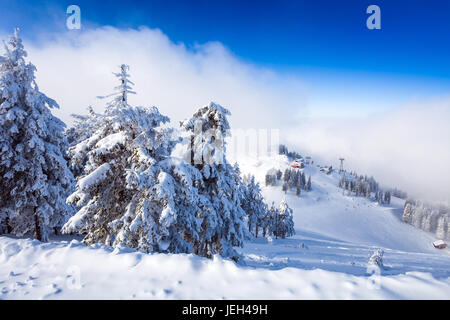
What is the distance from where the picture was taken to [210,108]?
10.6 meters

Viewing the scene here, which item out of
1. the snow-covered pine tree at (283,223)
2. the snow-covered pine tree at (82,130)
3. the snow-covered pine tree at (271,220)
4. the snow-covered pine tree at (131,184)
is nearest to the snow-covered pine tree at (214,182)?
the snow-covered pine tree at (131,184)

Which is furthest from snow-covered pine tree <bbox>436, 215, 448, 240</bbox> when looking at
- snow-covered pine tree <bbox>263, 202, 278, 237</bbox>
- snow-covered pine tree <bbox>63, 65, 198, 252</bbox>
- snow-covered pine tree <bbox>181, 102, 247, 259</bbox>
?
snow-covered pine tree <bbox>63, 65, 198, 252</bbox>

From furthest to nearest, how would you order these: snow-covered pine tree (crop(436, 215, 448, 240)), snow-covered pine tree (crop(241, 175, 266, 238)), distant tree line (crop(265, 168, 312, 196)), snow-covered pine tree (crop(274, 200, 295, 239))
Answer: distant tree line (crop(265, 168, 312, 196)) → snow-covered pine tree (crop(436, 215, 448, 240)) → snow-covered pine tree (crop(274, 200, 295, 239)) → snow-covered pine tree (crop(241, 175, 266, 238))

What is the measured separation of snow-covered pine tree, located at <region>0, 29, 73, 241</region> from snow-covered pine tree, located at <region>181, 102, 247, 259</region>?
925 cm

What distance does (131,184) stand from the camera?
7863 mm

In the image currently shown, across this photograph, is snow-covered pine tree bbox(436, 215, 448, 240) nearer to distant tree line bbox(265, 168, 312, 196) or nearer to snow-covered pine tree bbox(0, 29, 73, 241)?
distant tree line bbox(265, 168, 312, 196)

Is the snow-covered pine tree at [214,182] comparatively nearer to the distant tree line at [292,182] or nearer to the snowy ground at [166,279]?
the snowy ground at [166,279]

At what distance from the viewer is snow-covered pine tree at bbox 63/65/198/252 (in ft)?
25.8

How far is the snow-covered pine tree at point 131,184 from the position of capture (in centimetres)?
787

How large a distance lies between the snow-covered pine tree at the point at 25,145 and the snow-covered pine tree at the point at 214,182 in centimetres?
925

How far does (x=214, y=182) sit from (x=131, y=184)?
457cm
